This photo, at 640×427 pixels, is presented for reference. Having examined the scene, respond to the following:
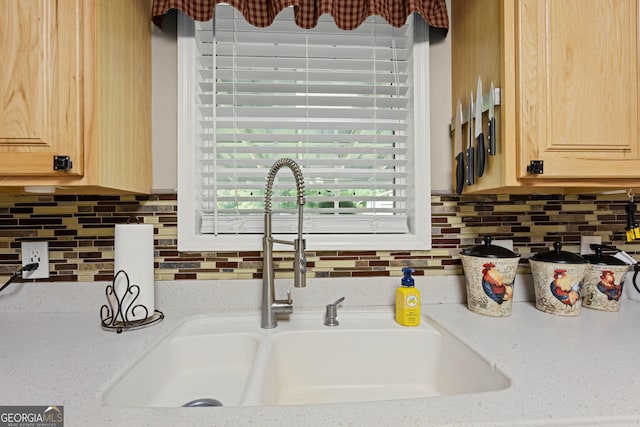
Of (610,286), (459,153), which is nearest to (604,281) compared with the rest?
(610,286)

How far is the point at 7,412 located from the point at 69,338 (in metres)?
0.35

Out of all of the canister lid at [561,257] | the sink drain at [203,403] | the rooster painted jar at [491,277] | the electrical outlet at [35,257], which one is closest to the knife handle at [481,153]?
the rooster painted jar at [491,277]

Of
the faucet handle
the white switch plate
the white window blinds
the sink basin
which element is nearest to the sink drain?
the sink basin

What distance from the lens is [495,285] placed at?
1.07 metres

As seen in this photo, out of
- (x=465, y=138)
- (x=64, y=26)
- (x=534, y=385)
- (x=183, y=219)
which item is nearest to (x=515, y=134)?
(x=465, y=138)

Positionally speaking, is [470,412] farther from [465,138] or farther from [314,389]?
[465,138]

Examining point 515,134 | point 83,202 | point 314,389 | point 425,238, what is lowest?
point 314,389

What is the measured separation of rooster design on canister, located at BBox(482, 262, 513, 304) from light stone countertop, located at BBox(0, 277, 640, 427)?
2.9 inches

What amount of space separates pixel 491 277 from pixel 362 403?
0.68 metres

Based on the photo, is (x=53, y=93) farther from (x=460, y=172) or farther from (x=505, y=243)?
(x=505, y=243)

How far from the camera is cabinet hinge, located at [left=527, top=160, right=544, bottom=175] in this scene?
3.07 feet

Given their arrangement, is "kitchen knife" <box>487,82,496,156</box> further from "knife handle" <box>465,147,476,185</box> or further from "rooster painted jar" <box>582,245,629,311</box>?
"rooster painted jar" <box>582,245,629,311</box>

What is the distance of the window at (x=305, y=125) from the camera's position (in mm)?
1229

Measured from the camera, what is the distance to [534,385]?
2.22 feet
